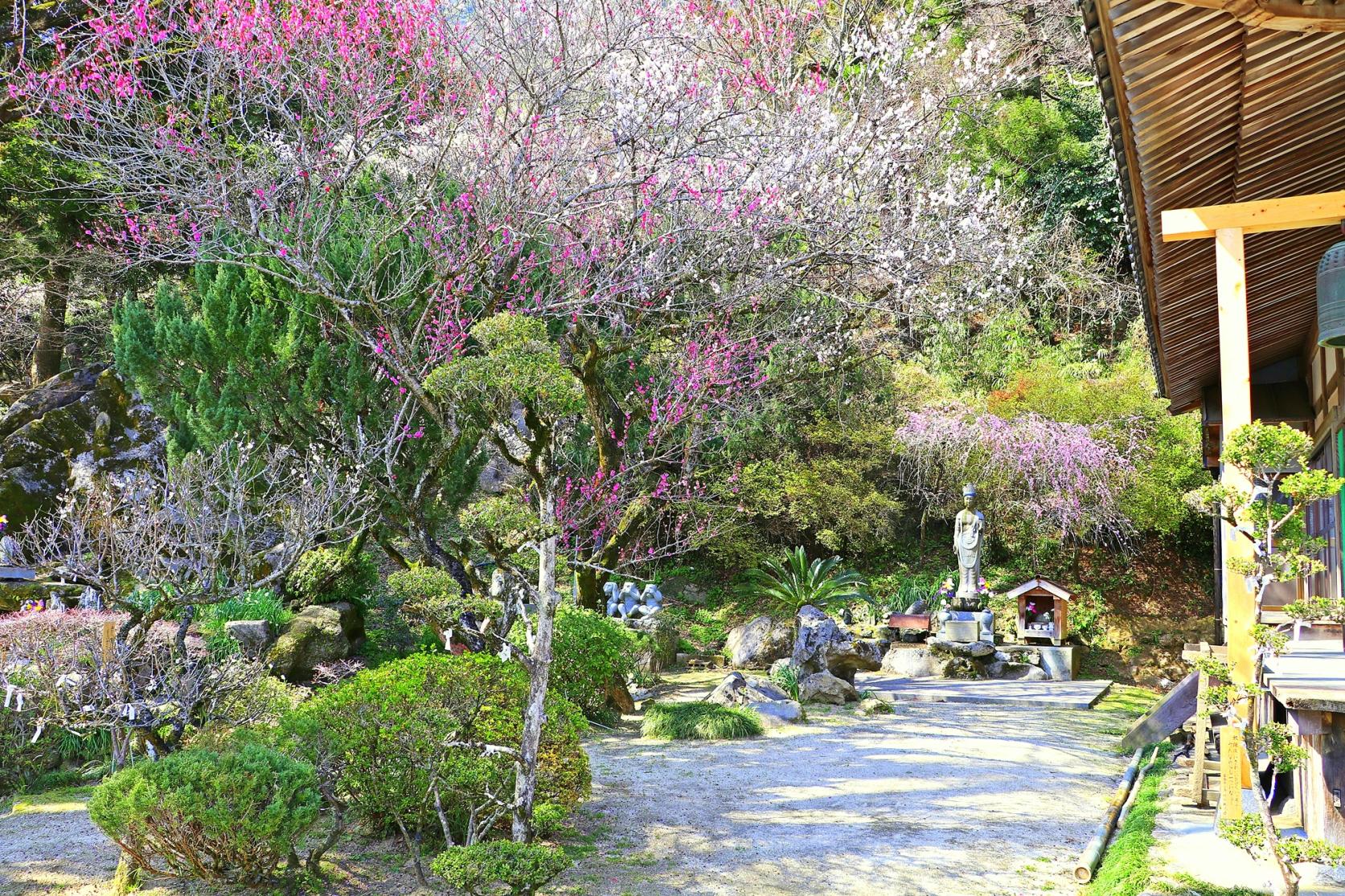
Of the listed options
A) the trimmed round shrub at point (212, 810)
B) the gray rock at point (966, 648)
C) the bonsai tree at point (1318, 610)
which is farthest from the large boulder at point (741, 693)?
the bonsai tree at point (1318, 610)

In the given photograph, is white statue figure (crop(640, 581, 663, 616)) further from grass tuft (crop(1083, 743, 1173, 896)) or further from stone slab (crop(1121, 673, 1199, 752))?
grass tuft (crop(1083, 743, 1173, 896))

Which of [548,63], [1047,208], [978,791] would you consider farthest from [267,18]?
[1047,208]

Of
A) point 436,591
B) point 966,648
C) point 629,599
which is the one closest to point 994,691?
point 966,648

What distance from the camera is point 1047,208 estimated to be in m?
17.9

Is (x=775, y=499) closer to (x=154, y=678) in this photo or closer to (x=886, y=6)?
(x=886, y=6)

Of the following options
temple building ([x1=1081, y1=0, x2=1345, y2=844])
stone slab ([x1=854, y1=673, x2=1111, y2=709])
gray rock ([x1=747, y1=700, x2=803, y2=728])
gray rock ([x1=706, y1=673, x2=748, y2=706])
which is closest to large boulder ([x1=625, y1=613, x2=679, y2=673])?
gray rock ([x1=706, y1=673, x2=748, y2=706])

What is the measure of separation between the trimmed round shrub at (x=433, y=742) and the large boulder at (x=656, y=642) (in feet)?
17.8

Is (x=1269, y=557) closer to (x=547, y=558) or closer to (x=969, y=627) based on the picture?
(x=547, y=558)

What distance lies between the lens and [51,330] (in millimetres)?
14383

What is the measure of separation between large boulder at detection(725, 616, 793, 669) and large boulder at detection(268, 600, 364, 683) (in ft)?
16.7

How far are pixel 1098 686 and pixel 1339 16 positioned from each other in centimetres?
1070

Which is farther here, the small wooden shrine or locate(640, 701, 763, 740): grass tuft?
the small wooden shrine

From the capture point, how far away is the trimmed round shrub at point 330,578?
35.0 ft

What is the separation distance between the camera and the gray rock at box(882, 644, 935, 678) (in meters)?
13.2
